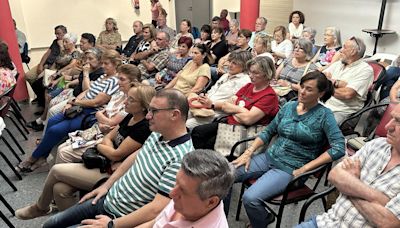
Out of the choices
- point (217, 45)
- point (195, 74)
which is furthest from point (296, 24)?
point (195, 74)

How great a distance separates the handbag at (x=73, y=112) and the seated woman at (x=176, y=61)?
120 cm

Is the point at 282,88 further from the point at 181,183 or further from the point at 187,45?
the point at 181,183

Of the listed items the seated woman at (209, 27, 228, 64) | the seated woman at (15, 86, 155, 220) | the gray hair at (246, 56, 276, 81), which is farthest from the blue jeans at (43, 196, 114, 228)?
the seated woman at (209, 27, 228, 64)

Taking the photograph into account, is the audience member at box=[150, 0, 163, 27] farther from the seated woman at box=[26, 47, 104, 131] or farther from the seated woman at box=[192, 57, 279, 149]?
the seated woman at box=[192, 57, 279, 149]

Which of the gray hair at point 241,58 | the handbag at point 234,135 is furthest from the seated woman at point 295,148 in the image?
the gray hair at point 241,58

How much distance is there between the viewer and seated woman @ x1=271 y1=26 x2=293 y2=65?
4.78 m

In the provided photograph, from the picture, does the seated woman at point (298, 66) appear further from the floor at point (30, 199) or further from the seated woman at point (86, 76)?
the seated woman at point (86, 76)

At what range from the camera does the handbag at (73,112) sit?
10.9 feet

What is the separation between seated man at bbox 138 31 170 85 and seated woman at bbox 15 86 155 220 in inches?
85.9

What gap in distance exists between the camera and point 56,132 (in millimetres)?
3203

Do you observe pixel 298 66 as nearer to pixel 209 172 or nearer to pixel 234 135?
pixel 234 135

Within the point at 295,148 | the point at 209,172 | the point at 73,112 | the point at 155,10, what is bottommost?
the point at 73,112

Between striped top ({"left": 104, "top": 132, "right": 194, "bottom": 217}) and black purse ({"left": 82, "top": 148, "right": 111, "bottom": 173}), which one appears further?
black purse ({"left": 82, "top": 148, "right": 111, "bottom": 173})

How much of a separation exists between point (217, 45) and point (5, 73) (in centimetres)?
270
